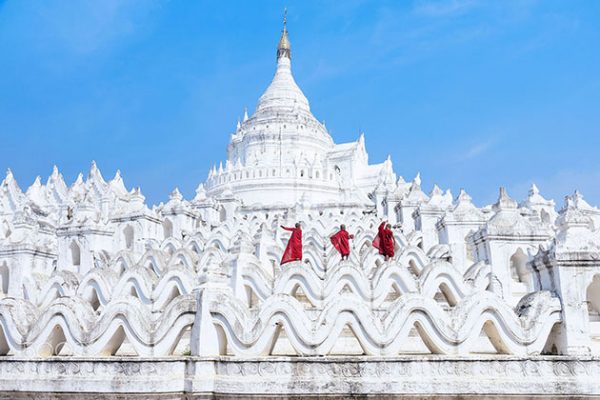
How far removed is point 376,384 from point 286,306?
5.30 ft

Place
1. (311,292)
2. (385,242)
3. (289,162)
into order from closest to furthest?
(311,292) → (385,242) → (289,162)

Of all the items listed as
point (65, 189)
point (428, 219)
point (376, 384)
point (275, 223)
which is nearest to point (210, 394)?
point (376, 384)

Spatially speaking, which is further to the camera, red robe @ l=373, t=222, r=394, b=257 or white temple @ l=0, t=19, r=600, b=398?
red robe @ l=373, t=222, r=394, b=257

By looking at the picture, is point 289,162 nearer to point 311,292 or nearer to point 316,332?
point 311,292

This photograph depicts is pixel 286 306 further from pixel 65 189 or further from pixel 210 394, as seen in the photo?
pixel 65 189

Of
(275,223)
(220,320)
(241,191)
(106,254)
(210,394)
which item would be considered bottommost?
(210,394)

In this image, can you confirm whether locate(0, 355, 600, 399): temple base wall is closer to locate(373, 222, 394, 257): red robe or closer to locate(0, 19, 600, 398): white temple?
locate(0, 19, 600, 398): white temple

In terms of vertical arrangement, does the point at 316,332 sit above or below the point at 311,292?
below

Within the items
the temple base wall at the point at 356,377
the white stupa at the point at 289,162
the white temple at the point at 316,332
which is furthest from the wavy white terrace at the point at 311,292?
the white stupa at the point at 289,162

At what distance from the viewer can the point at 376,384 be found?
6.85 meters

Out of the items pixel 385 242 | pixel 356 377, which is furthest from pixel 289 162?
pixel 356 377

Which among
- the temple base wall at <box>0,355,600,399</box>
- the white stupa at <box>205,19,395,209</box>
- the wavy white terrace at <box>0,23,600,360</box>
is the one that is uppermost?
the white stupa at <box>205,19,395,209</box>

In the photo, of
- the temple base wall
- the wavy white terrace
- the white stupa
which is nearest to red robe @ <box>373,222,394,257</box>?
the wavy white terrace

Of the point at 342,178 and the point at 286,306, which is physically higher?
the point at 342,178
